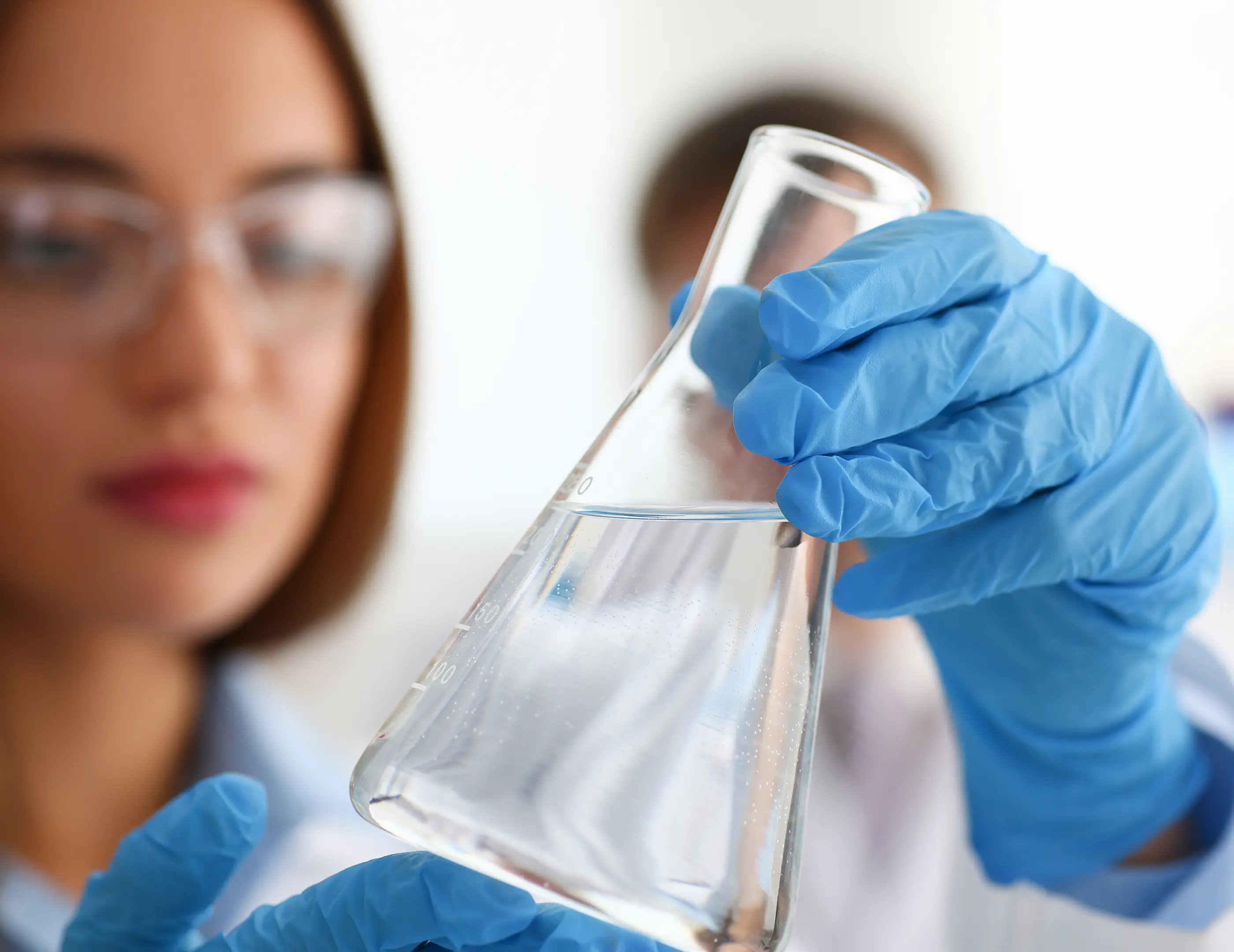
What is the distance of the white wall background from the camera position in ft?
6.56

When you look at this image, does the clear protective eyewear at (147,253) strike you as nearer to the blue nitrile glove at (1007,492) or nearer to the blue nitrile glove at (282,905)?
the blue nitrile glove at (282,905)

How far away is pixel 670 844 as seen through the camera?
39 cm

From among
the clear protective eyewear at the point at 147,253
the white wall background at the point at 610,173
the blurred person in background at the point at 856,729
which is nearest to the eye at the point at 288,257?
the clear protective eyewear at the point at 147,253

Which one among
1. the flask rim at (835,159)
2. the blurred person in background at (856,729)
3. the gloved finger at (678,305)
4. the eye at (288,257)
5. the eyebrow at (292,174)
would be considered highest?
the eyebrow at (292,174)

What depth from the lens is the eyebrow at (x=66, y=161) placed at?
42.6 inches

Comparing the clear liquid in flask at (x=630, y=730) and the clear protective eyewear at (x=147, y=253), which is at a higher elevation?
the clear protective eyewear at (x=147, y=253)

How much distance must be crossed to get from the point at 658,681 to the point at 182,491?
96cm

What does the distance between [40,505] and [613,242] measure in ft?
4.29

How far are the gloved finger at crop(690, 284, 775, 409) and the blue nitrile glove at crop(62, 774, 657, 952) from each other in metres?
0.29

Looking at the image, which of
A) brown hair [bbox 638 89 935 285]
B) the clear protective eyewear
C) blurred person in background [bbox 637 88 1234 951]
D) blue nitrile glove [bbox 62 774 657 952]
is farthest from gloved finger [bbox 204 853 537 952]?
brown hair [bbox 638 89 935 285]

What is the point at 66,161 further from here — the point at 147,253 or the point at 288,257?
the point at 288,257

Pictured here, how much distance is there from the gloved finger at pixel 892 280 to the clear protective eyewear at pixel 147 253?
0.90m

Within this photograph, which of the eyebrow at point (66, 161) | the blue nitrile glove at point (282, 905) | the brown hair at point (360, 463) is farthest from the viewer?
the brown hair at point (360, 463)

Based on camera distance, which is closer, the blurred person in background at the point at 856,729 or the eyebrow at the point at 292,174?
the eyebrow at the point at 292,174
